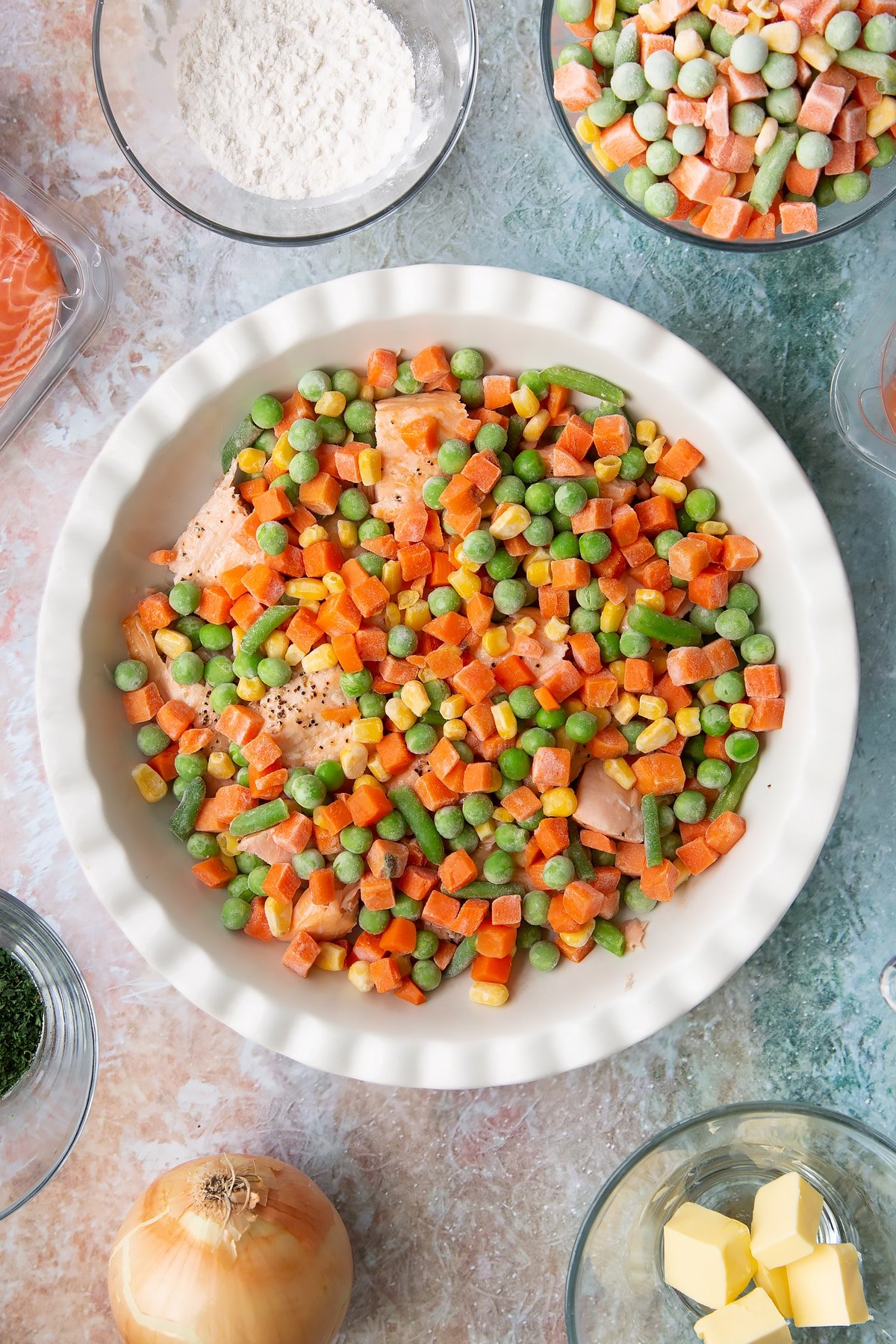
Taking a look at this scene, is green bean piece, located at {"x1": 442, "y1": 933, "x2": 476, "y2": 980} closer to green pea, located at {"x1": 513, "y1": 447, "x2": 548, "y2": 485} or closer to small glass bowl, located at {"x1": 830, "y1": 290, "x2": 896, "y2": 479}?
green pea, located at {"x1": 513, "y1": 447, "x2": 548, "y2": 485}

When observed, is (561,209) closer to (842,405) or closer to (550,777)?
(842,405)

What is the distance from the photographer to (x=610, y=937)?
248 centimetres

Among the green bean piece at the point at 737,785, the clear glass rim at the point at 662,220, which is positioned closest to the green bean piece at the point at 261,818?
the green bean piece at the point at 737,785

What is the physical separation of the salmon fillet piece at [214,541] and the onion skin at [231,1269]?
57.3 inches

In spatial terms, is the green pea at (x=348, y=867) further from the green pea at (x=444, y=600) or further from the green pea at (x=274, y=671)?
the green pea at (x=444, y=600)

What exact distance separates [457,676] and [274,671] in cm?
45

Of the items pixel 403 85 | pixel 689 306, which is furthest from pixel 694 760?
pixel 403 85

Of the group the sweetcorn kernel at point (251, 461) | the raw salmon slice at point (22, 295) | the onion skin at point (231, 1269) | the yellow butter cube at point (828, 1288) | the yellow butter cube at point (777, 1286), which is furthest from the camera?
the raw salmon slice at point (22, 295)

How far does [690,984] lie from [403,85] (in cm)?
226

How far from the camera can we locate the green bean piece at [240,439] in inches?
100.0

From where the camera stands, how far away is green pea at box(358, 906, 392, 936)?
8.18 feet

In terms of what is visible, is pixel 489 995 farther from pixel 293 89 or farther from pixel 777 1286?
pixel 293 89

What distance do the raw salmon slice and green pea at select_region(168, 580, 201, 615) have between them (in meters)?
0.72

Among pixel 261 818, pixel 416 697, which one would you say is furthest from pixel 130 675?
pixel 416 697
